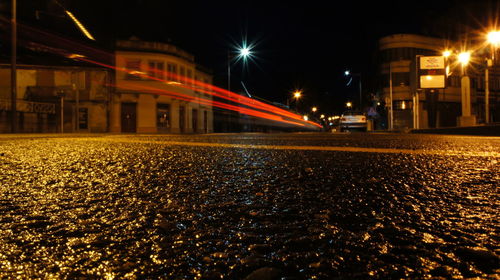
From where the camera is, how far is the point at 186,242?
87 cm

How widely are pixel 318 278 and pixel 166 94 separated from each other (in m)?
31.3

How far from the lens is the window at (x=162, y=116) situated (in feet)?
101

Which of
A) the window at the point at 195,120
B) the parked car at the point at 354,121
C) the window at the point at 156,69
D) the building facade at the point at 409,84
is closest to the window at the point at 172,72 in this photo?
the window at the point at 156,69

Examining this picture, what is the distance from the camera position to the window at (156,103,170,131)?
101 ft

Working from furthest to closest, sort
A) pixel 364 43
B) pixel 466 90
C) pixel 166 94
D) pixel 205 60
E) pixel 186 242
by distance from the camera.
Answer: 1. pixel 364 43
2. pixel 205 60
3. pixel 166 94
4. pixel 466 90
5. pixel 186 242

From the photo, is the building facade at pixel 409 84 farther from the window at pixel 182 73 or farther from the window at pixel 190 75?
the window at pixel 182 73

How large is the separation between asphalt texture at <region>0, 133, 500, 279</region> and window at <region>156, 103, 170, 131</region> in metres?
29.9

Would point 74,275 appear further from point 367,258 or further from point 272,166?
point 272,166

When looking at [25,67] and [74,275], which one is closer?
[74,275]

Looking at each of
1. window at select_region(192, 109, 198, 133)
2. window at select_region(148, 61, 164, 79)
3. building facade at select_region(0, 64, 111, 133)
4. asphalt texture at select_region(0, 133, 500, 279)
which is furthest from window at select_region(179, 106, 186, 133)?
asphalt texture at select_region(0, 133, 500, 279)

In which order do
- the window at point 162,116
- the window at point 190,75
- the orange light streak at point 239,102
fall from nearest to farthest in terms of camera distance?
the window at point 162,116
the orange light streak at point 239,102
the window at point 190,75

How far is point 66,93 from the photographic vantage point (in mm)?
28281

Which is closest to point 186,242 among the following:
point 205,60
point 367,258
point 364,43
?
point 367,258

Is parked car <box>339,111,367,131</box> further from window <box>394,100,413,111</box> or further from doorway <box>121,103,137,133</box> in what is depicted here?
window <box>394,100,413,111</box>
